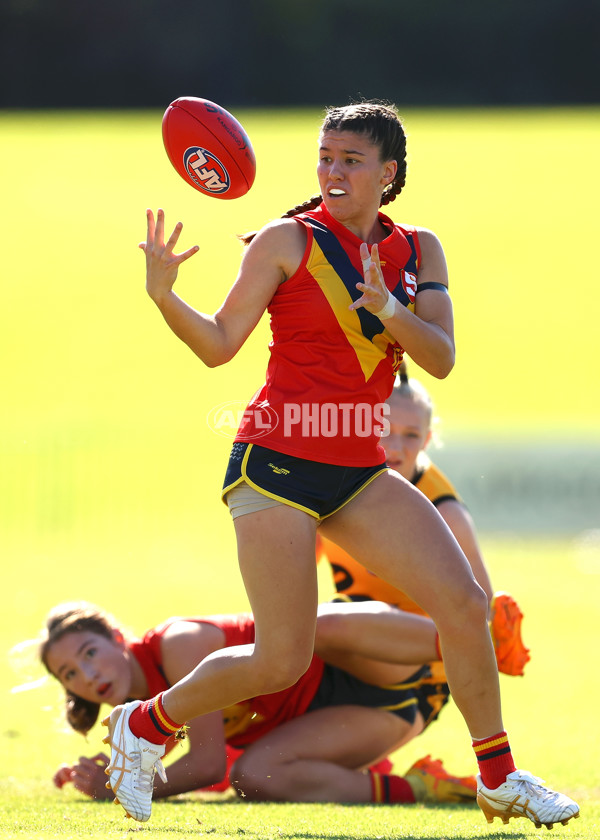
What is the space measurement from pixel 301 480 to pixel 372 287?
1.90 feet

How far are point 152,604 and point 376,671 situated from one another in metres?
5.21

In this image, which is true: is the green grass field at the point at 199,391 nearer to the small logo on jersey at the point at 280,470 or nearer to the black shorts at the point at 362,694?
the black shorts at the point at 362,694

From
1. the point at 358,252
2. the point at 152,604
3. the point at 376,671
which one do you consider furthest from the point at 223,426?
the point at 152,604

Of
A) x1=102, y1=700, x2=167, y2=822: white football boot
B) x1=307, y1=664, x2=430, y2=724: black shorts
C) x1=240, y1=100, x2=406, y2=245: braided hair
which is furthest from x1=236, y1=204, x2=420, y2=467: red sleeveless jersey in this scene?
x1=307, y1=664, x2=430, y2=724: black shorts

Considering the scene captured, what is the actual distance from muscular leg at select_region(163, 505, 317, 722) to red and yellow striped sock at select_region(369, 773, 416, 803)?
1032 mm

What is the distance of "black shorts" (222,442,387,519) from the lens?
11.0 feet

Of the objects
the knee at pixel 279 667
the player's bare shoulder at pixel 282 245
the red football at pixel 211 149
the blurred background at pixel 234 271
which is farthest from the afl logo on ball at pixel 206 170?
the knee at pixel 279 667

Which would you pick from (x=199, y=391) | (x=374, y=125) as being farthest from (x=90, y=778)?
(x=199, y=391)

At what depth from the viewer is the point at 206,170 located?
3764 millimetres

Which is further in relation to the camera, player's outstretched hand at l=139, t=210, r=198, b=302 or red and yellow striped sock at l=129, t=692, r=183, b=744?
red and yellow striped sock at l=129, t=692, r=183, b=744

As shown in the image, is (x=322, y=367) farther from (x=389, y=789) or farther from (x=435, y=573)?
(x=389, y=789)

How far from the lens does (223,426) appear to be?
13.1ft

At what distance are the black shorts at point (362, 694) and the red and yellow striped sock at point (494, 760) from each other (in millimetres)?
1056

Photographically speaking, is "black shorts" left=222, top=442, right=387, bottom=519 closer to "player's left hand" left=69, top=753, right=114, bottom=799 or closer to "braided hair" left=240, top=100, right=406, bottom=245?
"braided hair" left=240, top=100, right=406, bottom=245
